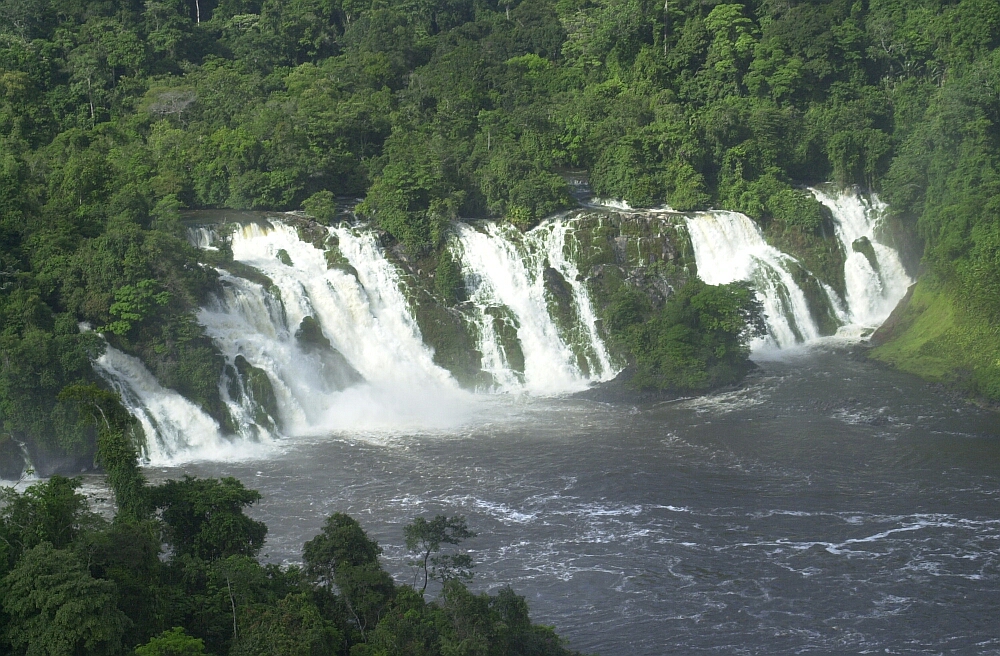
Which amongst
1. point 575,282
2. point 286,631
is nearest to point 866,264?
point 575,282

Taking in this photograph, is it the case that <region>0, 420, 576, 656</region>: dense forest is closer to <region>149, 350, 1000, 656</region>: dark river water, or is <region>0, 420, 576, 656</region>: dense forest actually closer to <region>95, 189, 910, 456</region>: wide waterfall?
<region>149, 350, 1000, 656</region>: dark river water

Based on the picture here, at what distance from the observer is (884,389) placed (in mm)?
42625

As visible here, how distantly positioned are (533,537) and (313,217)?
21.3 metres

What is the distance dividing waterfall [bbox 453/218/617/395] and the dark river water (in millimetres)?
2566

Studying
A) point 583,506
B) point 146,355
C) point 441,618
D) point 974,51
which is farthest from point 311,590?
point 974,51

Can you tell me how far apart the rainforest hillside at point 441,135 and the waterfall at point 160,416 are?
488 millimetres

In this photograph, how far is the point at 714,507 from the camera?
33.3 metres

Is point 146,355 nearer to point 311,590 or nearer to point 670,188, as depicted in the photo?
point 311,590

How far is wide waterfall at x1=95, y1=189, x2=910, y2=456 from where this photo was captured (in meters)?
40.8

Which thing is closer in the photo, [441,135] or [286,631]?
[286,631]

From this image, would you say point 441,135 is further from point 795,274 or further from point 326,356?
point 795,274

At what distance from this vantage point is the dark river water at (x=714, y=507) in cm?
2741

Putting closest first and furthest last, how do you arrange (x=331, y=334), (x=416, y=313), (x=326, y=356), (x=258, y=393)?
(x=258, y=393) < (x=326, y=356) < (x=331, y=334) < (x=416, y=313)

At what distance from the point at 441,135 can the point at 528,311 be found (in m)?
11.7
